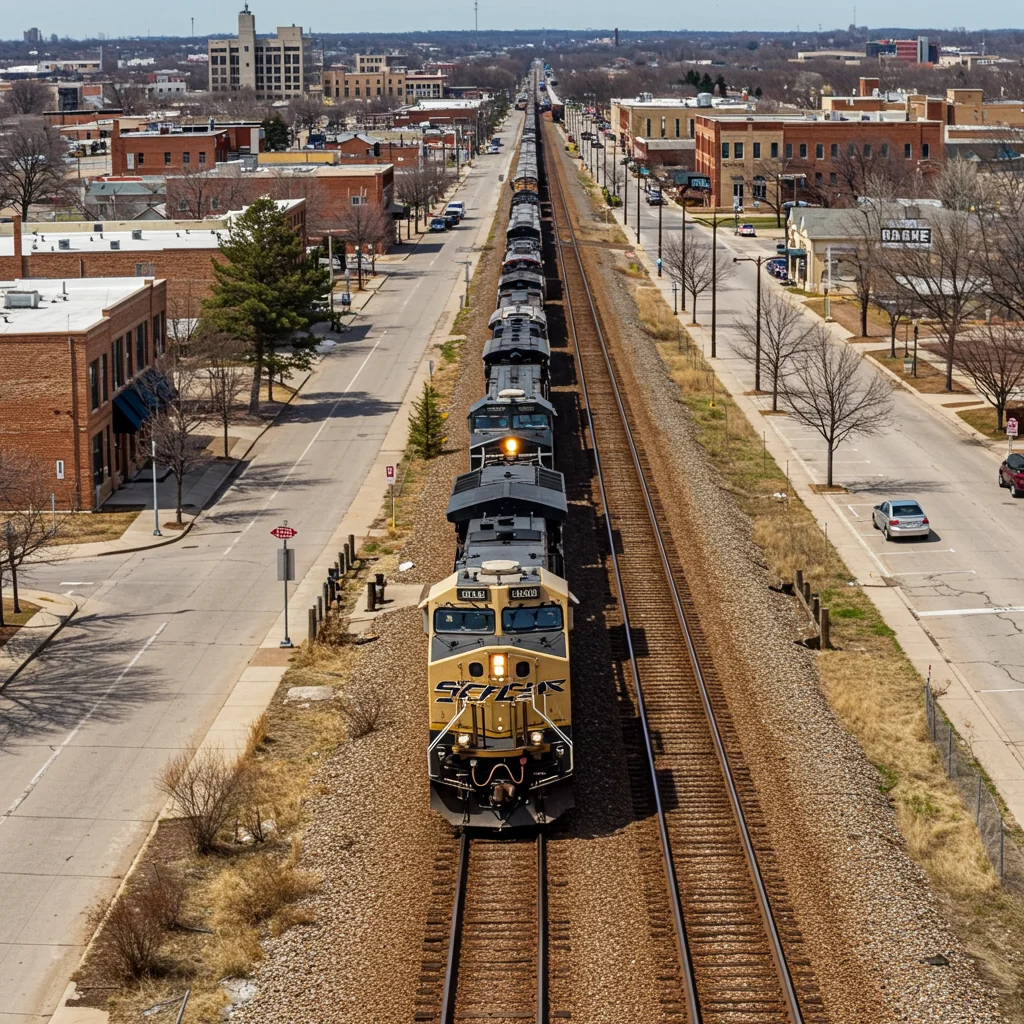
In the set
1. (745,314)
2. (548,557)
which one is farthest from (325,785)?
(745,314)

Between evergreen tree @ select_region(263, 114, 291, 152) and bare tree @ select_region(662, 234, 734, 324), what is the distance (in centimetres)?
8893

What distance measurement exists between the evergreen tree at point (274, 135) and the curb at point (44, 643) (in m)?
155

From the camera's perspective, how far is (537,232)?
312 ft

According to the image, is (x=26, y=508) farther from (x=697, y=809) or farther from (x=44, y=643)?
(x=697, y=809)

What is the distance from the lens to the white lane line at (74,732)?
2853cm

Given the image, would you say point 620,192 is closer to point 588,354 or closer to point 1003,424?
point 588,354

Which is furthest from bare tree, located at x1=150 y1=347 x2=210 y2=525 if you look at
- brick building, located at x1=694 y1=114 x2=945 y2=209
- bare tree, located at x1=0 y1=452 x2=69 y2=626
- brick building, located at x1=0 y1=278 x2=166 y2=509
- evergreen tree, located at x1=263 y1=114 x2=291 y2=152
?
evergreen tree, located at x1=263 y1=114 x2=291 y2=152

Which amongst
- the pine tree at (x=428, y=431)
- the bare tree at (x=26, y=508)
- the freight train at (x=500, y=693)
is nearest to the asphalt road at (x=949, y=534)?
the freight train at (x=500, y=693)

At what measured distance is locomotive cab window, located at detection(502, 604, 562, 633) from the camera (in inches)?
1009

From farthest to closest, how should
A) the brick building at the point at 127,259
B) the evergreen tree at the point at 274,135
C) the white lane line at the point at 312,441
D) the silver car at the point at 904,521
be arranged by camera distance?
the evergreen tree at the point at 274,135
the brick building at the point at 127,259
the white lane line at the point at 312,441
the silver car at the point at 904,521

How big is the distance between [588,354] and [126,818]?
48.7m

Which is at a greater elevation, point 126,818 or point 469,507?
point 469,507

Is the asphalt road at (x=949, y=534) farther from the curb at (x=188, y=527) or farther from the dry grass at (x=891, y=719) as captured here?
the curb at (x=188, y=527)

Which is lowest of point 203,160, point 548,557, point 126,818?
point 126,818
